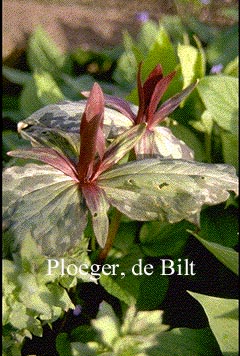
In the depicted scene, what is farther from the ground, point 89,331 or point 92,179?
point 92,179

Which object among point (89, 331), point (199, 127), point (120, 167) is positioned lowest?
point (89, 331)

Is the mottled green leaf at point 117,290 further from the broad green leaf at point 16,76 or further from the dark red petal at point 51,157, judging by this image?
the broad green leaf at point 16,76

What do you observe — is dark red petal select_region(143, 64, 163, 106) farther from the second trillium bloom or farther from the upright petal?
the upright petal

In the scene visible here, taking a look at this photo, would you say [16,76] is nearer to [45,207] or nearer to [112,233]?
[112,233]

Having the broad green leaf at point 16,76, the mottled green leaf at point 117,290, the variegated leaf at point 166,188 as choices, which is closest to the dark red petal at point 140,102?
the variegated leaf at point 166,188

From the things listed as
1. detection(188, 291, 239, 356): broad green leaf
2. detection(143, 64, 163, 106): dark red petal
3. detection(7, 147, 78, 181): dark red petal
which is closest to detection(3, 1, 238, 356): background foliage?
detection(188, 291, 239, 356): broad green leaf

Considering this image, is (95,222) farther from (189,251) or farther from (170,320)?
Answer: (189,251)

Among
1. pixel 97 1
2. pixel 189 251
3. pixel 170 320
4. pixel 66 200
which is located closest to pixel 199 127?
pixel 189 251
